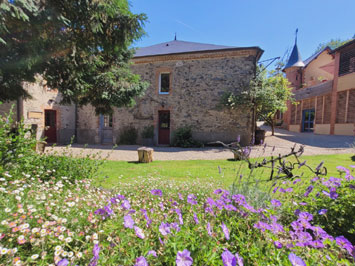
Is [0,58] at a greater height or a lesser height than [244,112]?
greater

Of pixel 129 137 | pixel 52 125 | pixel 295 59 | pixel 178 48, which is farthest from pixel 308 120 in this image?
pixel 52 125

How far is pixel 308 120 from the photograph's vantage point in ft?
59.0

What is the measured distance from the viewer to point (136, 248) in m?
1.08

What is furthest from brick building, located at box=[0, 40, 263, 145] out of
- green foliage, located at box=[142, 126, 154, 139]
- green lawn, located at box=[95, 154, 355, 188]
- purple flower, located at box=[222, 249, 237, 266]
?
purple flower, located at box=[222, 249, 237, 266]

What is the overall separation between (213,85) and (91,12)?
27.7ft

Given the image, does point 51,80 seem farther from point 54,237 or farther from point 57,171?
point 54,237

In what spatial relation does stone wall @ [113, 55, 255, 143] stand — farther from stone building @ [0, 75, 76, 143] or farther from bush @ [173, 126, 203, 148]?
stone building @ [0, 75, 76, 143]

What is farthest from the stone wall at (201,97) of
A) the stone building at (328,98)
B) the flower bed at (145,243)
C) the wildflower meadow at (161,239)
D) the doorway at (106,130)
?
the flower bed at (145,243)

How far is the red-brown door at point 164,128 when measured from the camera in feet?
40.5

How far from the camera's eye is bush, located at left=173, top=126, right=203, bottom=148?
1094cm

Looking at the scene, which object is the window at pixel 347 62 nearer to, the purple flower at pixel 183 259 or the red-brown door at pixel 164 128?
the red-brown door at pixel 164 128

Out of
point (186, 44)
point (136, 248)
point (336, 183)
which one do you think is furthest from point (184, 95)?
point (136, 248)

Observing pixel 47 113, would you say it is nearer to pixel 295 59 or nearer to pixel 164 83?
pixel 164 83

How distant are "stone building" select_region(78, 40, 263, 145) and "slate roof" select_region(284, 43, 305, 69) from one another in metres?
17.4
